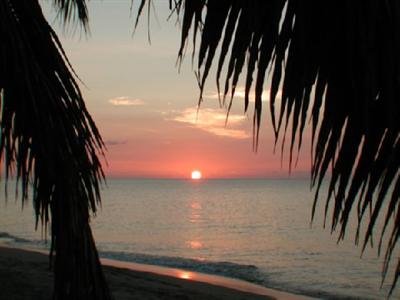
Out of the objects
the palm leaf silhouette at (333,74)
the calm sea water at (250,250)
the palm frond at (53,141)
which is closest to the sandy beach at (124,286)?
the calm sea water at (250,250)

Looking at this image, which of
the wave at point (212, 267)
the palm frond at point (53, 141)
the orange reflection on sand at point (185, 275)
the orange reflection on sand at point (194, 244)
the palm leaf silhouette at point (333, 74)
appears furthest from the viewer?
the orange reflection on sand at point (194, 244)

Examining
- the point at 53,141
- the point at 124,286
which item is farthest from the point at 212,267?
the point at 53,141

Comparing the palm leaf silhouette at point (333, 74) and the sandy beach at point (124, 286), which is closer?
the palm leaf silhouette at point (333, 74)

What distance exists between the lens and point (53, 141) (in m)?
2.81

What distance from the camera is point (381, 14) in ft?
2.47

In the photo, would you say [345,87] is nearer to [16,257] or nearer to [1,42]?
[1,42]

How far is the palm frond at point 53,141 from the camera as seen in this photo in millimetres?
2744

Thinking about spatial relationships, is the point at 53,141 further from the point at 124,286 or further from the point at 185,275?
the point at 185,275

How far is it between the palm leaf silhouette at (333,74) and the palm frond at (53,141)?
79.1 inches

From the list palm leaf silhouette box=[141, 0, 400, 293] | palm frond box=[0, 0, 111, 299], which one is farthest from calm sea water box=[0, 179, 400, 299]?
palm leaf silhouette box=[141, 0, 400, 293]

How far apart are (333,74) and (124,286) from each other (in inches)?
515

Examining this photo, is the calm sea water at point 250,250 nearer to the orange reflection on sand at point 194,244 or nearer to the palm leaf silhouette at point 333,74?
the orange reflection on sand at point 194,244

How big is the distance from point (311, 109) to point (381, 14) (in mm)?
172

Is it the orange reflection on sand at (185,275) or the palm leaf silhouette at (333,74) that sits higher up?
the palm leaf silhouette at (333,74)
